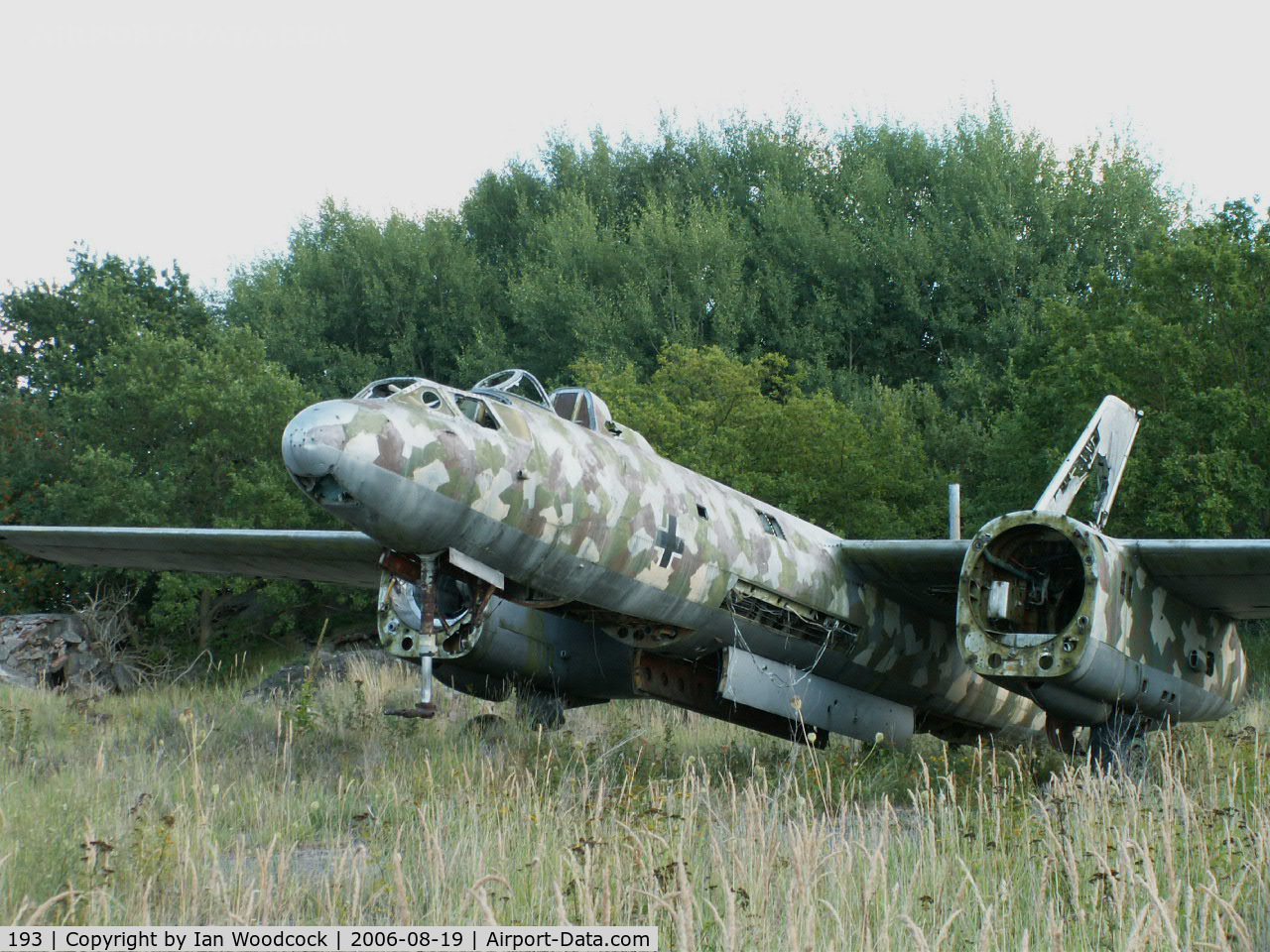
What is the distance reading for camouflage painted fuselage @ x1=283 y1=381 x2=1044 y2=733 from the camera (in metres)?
7.46

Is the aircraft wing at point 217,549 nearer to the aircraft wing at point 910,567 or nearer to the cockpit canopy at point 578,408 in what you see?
the cockpit canopy at point 578,408

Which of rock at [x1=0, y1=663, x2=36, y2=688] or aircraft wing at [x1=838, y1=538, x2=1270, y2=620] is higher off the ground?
aircraft wing at [x1=838, y1=538, x2=1270, y2=620]

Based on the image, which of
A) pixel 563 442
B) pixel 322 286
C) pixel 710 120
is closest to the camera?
pixel 563 442

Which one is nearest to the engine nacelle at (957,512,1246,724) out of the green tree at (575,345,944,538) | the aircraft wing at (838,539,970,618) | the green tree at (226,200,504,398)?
the aircraft wing at (838,539,970,618)

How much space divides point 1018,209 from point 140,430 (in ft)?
86.0

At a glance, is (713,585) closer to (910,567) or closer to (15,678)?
(910,567)

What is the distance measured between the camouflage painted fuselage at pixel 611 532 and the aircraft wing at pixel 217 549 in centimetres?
368

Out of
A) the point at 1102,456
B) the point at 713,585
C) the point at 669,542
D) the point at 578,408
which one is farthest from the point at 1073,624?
the point at 578,408

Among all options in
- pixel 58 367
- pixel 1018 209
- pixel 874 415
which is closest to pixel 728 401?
pixel 874 415

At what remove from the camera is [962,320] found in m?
36.8

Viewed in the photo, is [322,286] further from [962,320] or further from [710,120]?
[962,320]

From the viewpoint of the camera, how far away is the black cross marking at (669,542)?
30.3 ft

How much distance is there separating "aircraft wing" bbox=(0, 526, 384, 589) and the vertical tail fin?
6572mm

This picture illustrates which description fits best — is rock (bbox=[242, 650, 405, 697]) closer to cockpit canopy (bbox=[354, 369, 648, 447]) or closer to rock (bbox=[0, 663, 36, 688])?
rock (bbox=[0, 663, 36, 688])
